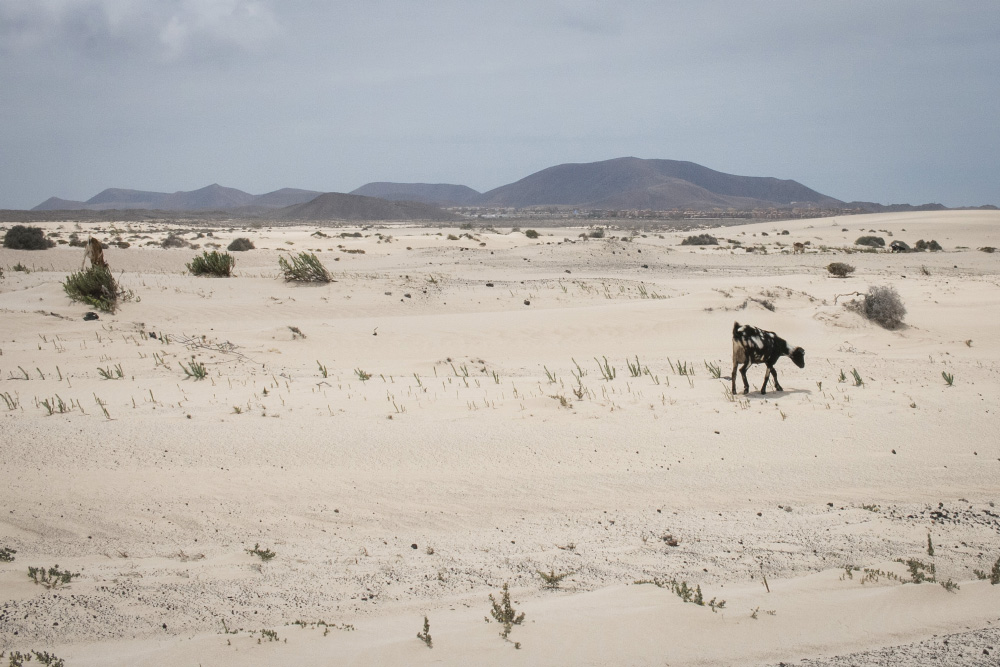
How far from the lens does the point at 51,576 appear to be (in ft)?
13.8

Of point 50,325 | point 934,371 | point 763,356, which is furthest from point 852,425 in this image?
point 50,325

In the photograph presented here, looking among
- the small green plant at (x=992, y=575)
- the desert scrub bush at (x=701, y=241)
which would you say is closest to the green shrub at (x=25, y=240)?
the small green plant at (x=992, y=575)

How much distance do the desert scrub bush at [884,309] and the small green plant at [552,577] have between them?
38.1 feet

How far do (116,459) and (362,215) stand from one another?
297ft

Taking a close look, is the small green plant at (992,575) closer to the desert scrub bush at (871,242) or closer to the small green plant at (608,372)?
the small green plant at (608,372)

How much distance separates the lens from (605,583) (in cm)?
423

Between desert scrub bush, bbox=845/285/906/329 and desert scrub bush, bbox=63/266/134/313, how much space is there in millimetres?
15328

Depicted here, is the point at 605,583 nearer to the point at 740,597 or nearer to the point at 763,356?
the point at 740,597

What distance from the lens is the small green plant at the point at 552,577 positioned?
4.20m

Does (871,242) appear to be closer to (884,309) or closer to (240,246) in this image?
(884,309)

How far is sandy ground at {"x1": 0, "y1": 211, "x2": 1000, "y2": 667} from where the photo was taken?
3.66 meters

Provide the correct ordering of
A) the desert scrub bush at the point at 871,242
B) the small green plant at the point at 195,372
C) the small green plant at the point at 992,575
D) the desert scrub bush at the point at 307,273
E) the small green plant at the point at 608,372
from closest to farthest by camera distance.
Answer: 1. the small green plant at the point at 992,575
2. the small green plant at the point at 195,372
3. the small green plant at the point at 608,372
4. the desert scrub bush at the point at 307,273
5. the desert scrub bush at the point at 871,242

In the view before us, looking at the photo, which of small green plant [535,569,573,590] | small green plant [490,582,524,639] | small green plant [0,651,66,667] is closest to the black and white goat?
small green plant [535,569,573,590]

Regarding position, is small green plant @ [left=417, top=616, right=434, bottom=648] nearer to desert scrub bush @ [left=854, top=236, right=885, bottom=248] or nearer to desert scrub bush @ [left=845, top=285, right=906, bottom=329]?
desert scrub bush @ [left=845, top=285, right=906, bottom=329]
